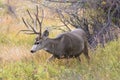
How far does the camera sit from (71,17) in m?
11.2

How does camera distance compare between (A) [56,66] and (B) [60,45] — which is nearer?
(A) [56,66]

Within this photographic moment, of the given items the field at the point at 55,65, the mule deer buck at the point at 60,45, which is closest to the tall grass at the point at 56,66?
the field at the point at 55,65

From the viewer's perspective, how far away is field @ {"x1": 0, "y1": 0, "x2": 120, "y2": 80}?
7.09 m

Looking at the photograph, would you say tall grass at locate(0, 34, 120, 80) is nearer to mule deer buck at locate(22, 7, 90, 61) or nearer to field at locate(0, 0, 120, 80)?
field at locate(0, 0, 120, 80)

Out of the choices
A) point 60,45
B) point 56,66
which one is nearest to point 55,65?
point 56,66

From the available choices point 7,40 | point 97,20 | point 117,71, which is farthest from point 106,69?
point 7,40

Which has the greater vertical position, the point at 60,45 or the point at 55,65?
the point at 60,45

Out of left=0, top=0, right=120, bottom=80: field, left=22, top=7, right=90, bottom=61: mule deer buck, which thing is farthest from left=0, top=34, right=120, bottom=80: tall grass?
left=22, top=7, right=90, bottom=61: mule deer buck

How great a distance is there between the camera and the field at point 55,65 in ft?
23.3

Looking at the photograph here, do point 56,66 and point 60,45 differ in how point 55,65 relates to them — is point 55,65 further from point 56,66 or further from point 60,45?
point 60,45

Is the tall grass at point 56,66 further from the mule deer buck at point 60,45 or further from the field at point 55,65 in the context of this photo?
the mule deer buck at point 60,45

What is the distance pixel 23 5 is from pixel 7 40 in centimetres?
712

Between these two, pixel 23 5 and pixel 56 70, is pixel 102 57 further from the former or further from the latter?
pixel 23 5

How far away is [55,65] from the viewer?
26.3 ft
